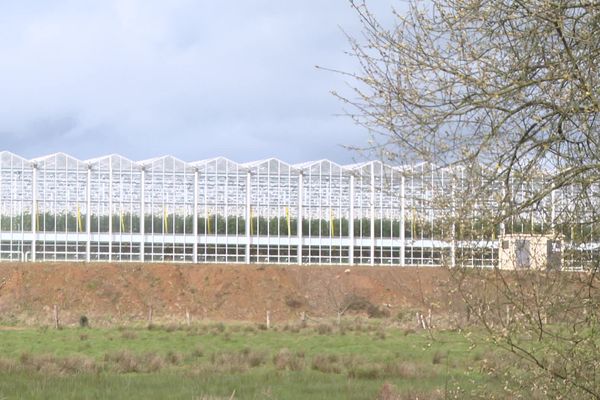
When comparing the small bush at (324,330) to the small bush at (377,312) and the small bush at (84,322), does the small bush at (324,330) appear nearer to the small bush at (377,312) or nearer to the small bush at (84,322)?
the small bush at (84,322)

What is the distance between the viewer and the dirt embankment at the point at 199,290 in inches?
2044

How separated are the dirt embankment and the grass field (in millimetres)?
13490

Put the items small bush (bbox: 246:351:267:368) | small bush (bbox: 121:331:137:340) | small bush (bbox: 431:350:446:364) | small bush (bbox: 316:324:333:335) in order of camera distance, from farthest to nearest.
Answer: small bush (bbox: 316:324:333:335)
small bush (bbox: 121:331:137:340)
small bush (bbox: 431:350:446:364)
small bush (bbox: 246:351:267:368)

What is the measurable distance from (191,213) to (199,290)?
5383 mm

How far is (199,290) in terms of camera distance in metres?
53.9

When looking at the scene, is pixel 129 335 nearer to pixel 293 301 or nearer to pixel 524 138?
pixel 293 301

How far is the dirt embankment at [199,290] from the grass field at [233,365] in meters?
13.5

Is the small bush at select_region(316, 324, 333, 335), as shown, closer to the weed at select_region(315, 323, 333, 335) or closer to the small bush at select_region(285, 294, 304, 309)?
the weed at select_region(315, 323, 333, 335)

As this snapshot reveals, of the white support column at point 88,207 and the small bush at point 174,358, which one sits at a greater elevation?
the white support column at point 88,207

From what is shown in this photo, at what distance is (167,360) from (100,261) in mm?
32089

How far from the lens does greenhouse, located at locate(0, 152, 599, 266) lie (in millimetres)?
55594

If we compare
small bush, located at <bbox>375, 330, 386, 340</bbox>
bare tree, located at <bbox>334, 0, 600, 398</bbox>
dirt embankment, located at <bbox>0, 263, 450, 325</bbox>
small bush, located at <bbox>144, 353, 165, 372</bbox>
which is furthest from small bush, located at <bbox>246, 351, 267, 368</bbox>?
dirt embankment, located at <bbox>0, 263, 450, 325</bbox>

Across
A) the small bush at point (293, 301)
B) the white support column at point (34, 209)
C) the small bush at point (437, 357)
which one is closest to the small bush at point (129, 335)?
the small bush at point (437, 357)

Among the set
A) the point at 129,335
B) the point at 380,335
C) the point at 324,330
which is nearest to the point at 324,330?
the point at 324,330
